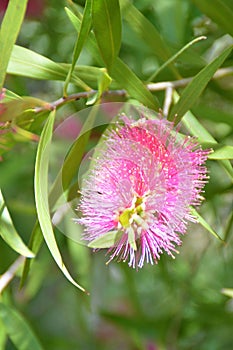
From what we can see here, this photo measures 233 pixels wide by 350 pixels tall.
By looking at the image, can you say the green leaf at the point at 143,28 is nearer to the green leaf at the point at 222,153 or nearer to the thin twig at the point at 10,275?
the green leaf at the point at 222,153

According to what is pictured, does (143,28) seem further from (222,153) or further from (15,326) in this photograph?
(15,326)

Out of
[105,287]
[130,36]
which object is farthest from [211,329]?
[130,36]

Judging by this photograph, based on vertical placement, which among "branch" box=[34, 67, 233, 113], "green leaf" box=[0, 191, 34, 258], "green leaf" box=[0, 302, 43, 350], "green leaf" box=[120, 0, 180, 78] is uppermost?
"green leaf" box=[120, 0, 180, 78]

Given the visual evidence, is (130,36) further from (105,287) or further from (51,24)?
(105,287)

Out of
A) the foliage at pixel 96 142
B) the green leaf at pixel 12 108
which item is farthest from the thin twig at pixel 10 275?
the green leaf at pixel 12 108

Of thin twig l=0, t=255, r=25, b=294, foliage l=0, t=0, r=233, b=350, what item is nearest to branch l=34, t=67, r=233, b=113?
foliage l=0, t=0, r=233, b=350

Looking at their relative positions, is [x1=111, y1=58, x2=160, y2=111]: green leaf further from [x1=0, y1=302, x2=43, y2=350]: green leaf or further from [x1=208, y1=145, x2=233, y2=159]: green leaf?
[x1=0, y1=302, x2=43, y2=350]: green leaf
